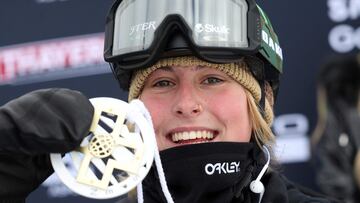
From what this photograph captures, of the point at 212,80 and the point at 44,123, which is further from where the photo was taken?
the point at 212,80

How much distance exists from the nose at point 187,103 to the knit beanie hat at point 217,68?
74mm

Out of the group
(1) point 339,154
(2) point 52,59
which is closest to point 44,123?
(1) point 339,154

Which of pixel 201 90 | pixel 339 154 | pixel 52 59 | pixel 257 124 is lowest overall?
pixel 339 154

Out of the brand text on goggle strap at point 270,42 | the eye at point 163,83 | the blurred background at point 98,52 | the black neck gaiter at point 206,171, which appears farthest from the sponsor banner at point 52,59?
the black neck gaiter at point 206,171

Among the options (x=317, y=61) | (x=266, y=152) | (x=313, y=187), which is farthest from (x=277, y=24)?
(x=266, y=152)

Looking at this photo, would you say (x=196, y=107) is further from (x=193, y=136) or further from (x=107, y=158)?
(x=107, y=158)

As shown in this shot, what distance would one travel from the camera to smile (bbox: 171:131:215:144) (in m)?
1.99

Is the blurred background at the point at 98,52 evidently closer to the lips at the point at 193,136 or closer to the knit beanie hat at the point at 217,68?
the knit beanie hat at the point at 217,68

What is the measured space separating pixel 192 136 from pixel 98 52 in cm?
237

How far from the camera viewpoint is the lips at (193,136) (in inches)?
78.4

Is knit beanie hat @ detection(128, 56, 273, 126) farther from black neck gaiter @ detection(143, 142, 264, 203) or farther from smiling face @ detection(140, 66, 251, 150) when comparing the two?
black neck gaiter @ detection(143, 142, 264, 203)

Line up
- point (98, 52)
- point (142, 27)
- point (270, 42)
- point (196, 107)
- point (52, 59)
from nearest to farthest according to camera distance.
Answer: point (196, 107) → point (142, 27) → point (270, 42) → point (98, 52) → point (52, 59)

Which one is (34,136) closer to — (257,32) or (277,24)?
(257,32)

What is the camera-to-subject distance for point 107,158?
161 cm
